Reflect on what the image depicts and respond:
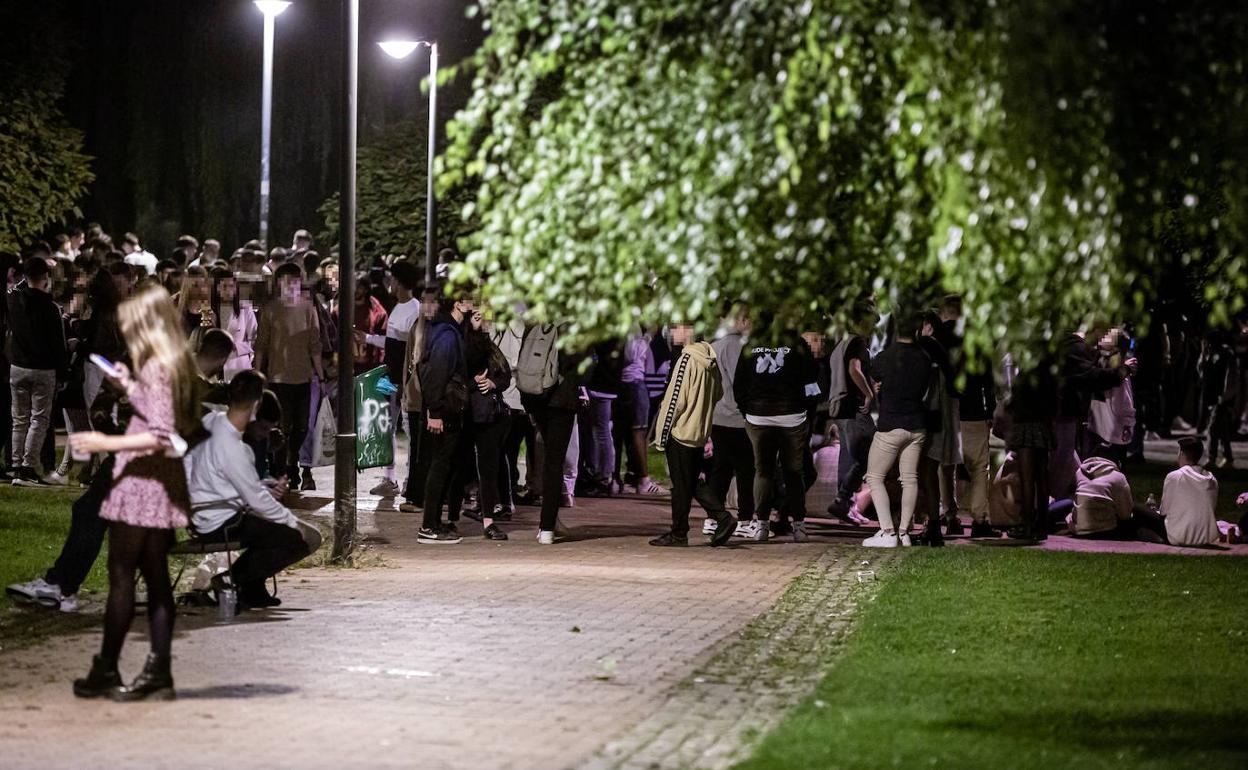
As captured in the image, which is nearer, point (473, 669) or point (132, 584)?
point (132, 584)

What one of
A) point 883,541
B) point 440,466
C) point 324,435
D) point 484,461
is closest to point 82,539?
point 440,466

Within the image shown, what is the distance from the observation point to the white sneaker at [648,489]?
69.6ft

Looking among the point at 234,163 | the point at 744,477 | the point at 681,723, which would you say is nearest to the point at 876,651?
the point at 681,723

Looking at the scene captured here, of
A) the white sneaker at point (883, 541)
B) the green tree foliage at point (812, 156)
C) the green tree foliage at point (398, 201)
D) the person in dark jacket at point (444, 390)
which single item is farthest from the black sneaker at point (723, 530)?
the green tree foliage at point (398, 201)

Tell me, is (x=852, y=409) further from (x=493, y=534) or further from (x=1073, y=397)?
(x=493, y=534)

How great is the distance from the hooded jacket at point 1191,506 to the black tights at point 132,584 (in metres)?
10.5

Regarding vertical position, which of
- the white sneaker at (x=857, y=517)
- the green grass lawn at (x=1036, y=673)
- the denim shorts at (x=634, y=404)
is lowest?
the green grass lawn at (x=1036, y=673)

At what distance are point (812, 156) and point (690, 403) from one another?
8338 millimetres

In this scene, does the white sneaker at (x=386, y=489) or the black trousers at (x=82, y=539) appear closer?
the black trousers at (x=82, y=539)

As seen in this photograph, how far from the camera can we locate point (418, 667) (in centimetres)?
1030

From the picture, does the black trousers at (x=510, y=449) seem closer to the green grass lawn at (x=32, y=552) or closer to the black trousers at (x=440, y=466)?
the black trousers at (x=440, y=466)

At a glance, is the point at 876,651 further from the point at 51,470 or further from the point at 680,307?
the point at 51,470

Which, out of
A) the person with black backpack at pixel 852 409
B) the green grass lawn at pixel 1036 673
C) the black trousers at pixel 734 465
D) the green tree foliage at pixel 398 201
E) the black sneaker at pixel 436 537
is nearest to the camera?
the green grass lawn at pixel 1036 673

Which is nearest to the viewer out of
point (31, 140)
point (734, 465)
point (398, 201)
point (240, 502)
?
point (240, 502)
